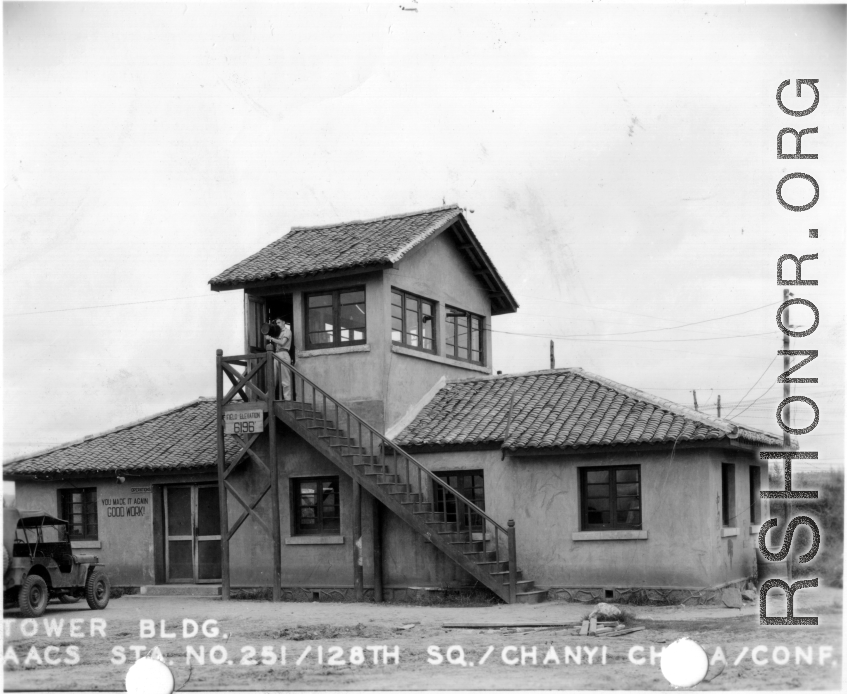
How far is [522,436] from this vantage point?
20.1 m

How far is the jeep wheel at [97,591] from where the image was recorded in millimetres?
20078

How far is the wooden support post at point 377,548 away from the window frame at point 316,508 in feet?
2.95

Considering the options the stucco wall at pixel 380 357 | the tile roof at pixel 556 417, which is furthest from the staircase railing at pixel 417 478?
the tile roof at pixel 556 417

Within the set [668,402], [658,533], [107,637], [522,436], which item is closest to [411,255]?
[522,436]

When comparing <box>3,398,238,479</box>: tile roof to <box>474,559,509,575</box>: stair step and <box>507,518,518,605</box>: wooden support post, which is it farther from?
<box>507,518,518,605</box>: wooden support post

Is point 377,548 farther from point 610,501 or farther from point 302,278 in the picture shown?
point 302,278

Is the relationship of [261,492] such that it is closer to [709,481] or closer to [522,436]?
[522,436]

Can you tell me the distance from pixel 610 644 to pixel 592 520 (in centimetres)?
571

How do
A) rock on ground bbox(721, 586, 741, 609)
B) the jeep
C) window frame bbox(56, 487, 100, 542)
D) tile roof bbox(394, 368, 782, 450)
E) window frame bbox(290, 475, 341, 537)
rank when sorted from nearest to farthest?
rock on ground bbox(721, 586, 741, 609)
the jeep
tile roof bbox(394, 368, 782, 450)
window frame bbox(290, 475, 341, 537)
window frame bbox(56, 487, 100, 542)

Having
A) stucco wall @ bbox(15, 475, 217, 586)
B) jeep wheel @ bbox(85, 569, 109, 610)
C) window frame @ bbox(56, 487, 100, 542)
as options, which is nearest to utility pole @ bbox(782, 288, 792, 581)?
jeep wheel @ bbox(85, 569, 109, 610)

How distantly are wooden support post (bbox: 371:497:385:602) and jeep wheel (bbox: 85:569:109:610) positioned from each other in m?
5.03

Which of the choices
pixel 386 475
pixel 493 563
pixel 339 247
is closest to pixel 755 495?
pixel 493 563

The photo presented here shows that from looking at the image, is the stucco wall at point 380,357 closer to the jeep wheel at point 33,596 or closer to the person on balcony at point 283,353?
the person on balcony at point 283,353

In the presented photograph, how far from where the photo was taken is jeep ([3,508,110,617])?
1830 cm
